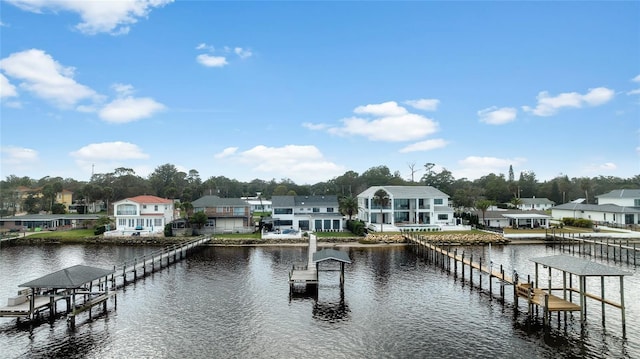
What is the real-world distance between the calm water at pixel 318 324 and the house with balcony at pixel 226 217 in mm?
27199

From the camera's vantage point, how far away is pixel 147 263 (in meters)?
42.9

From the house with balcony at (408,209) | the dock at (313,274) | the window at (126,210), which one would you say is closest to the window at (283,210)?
the house with balcony at (408,209)

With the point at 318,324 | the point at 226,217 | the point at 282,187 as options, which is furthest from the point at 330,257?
the point at 282,187

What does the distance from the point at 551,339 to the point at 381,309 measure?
32.5ft

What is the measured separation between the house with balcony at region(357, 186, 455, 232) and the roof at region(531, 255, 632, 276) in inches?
1710

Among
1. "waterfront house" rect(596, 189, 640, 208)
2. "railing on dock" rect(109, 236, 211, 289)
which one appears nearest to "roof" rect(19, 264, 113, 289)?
"railing on dock" rect(109, 236, 211, 289)

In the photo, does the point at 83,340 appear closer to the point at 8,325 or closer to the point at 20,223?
the point at 8,325

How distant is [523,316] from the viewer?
25.8 metres

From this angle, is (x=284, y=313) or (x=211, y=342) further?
(x=284, y=313)

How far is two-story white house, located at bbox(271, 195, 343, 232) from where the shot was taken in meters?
67.5

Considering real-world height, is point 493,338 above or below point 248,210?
below

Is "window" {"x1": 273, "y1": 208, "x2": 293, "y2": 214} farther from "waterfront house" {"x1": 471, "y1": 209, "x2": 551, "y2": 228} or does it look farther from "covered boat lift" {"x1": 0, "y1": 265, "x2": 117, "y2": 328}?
"covered boat lift" {"x1": 0, "y1": 265, "x2": 117, "y2": 328}

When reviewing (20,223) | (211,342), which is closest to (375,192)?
(211,342)

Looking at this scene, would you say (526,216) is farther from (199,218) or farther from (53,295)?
(53,295)
